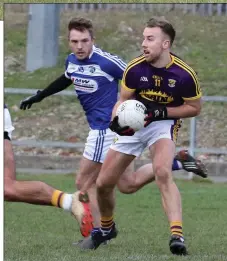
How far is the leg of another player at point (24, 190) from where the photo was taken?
716 centimetres

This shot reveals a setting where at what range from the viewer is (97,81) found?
895 centimetres

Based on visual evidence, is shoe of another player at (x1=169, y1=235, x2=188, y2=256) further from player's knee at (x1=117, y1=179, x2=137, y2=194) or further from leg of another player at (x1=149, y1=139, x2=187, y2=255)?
player's knee at (x1=117, y1=179, x2=137, y2=194)

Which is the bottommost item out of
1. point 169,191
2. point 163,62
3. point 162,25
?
point 169,191

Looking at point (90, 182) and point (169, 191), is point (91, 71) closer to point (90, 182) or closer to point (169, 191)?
point (90, 182)

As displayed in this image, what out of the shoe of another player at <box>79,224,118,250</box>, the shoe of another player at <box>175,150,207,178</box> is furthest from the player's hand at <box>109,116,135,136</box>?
the shoe of another player at <box>175,150,207,178</box>

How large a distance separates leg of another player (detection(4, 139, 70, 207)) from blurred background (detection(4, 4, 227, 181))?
785cm

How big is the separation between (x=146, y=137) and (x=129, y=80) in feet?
1.67

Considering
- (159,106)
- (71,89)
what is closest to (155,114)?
(159,106)

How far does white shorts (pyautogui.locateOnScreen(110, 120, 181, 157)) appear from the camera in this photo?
7.90 metres

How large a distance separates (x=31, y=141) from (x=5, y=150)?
921cm

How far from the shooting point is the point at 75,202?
7023mm

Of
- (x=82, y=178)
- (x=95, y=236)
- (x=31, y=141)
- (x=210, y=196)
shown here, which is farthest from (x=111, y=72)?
→ (x=31, y=141)

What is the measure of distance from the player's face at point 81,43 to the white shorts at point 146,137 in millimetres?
1279

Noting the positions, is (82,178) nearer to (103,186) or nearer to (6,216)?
(103,186)
